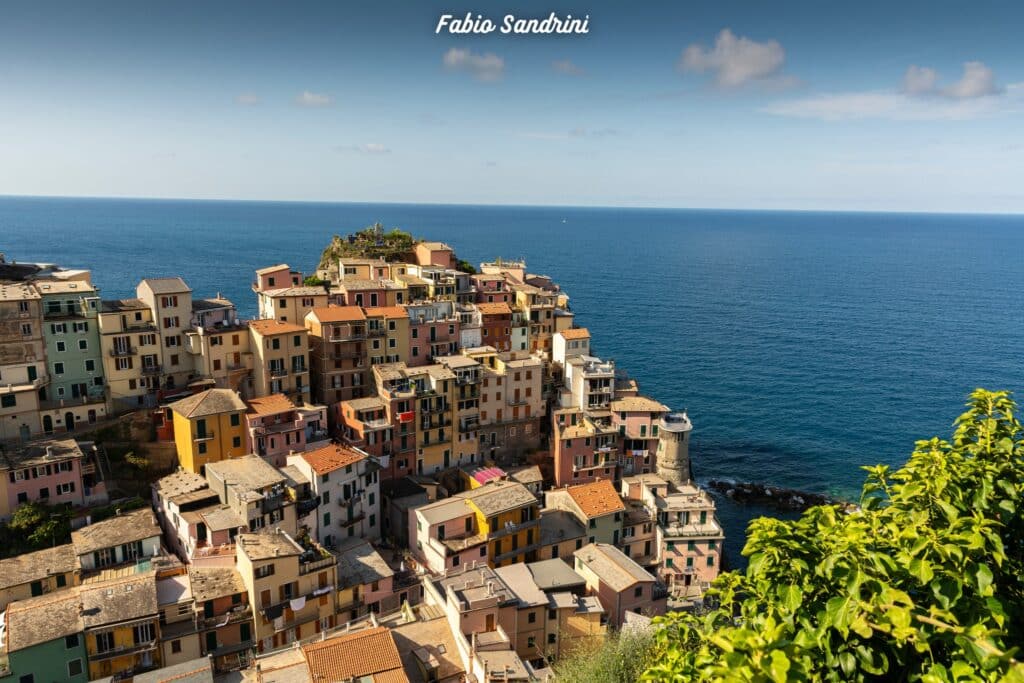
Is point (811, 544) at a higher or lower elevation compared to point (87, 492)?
higher

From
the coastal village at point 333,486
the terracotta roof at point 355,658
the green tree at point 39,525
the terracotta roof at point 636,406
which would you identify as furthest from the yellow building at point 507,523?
the green tree at point 39,525

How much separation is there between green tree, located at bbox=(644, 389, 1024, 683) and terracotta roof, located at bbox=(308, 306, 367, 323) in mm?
56991

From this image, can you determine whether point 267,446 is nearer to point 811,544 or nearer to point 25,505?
point 25,505

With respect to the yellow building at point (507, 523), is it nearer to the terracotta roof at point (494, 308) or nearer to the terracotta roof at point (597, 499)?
the terracotta roof at point (597, 499)

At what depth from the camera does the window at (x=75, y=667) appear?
117 ft

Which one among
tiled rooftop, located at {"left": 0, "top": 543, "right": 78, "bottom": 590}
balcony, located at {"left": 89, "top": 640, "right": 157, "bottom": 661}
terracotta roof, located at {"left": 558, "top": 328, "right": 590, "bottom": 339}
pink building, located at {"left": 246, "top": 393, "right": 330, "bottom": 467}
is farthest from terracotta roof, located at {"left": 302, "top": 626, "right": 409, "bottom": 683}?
terracotta roof, located at {"left": 558, "top": 328, "right": 590, "bottom": 339}

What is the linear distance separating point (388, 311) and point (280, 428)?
58.5 feet

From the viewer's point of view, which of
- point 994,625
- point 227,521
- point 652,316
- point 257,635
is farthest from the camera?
point 652,316

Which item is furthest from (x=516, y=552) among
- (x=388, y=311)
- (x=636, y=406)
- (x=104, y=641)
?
(x=388, y=311)

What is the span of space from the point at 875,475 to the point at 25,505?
53221mm

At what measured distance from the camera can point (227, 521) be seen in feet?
149

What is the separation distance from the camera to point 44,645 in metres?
34.8

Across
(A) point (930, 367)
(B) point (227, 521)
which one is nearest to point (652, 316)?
(A) point (930, 367)

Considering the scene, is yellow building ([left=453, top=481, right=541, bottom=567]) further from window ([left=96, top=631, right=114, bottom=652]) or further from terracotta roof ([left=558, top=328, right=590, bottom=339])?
terracotta roof ([left=558, top=328, right=590, bottom=339])
